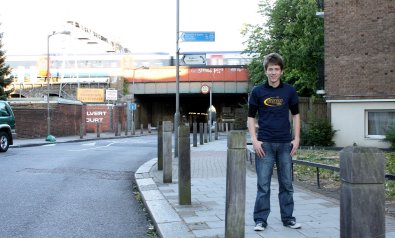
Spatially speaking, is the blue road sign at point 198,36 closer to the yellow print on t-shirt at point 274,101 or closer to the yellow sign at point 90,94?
the yellow print on t-shirt at point 274,101

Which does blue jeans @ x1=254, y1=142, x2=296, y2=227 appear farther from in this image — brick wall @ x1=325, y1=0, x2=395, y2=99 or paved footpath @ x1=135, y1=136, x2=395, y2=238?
brick wall @ x1=325, y1=0, x2=395, y2=99

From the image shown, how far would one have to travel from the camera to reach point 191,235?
4977 mm

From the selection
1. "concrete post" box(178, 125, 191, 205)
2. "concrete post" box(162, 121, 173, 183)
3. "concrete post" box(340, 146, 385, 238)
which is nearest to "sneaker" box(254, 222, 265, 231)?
"concrete post" box(178, 125, 191, 205)

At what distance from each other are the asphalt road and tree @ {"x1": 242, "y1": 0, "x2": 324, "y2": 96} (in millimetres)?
22494

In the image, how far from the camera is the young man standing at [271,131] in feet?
16.5

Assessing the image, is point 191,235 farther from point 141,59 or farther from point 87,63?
point 87,63

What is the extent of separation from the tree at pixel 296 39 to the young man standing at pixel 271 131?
2612 centimetres

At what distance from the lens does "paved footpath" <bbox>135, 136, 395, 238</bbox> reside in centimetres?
505

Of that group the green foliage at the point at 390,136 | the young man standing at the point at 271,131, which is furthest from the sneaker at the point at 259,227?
the green foliage at the point at 390,136

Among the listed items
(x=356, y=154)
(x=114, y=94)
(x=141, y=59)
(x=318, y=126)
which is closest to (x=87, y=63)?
(x=141, y=59)

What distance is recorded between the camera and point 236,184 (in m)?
4.32

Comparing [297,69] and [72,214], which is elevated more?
[297,69]

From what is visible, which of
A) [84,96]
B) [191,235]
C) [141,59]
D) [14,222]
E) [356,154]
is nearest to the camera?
[356,154]

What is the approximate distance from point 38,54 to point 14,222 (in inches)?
A: 2239
